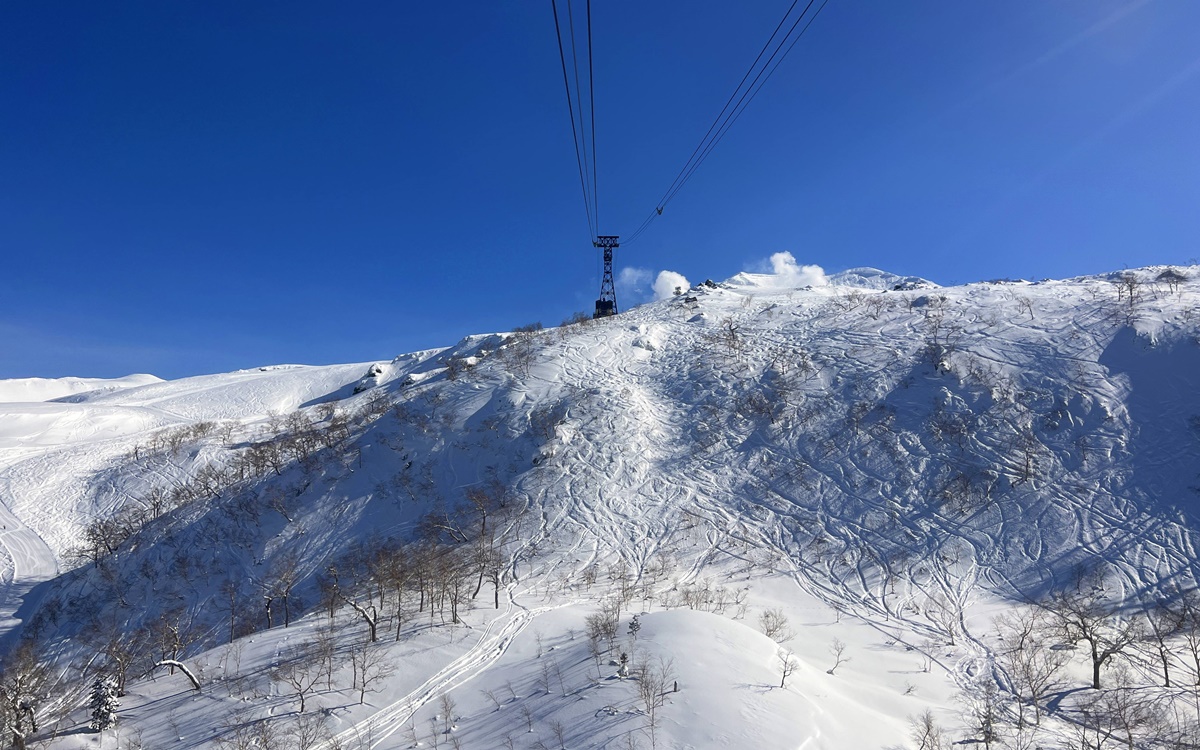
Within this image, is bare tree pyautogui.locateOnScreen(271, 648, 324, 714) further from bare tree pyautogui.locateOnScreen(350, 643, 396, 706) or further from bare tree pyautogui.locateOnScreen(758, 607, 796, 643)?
bare tree pyautogui.locateOnScreen(758, 607, 796, 643)

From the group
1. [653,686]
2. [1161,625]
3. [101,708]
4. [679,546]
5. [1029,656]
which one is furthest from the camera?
[679,546]

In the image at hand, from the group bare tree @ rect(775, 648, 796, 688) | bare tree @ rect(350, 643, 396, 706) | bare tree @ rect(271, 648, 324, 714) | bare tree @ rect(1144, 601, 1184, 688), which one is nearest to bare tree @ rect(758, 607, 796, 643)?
bare tree @ rect(775, 648, 796, 688)

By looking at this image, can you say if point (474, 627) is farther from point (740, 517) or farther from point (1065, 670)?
point (1065, 670)

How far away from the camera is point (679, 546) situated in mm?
21922

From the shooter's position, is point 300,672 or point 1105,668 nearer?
point 1105,668

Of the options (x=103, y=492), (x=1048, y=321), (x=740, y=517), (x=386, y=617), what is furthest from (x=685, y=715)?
(x=103, y=492)

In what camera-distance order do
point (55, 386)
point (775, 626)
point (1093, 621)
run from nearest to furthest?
point (1093, 621) → point (775, 626) → point (55, 386)

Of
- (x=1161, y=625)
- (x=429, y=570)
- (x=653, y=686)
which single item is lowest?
(x=1161, y=625)

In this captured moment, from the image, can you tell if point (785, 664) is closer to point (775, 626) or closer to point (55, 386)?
point (775, 626)

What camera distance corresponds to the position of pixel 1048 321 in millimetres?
30578

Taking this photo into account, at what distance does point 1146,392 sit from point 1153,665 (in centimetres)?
1690

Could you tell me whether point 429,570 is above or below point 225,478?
below

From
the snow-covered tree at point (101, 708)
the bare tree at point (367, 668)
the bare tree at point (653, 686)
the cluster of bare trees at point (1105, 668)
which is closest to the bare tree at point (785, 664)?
the bare tree at point (653, 686)

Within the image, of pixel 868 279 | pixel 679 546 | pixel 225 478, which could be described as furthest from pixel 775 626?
pixel 868 279
